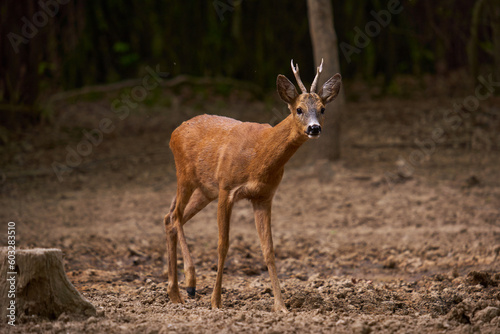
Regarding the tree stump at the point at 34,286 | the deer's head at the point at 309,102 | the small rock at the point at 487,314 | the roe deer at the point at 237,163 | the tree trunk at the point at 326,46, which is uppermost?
the tree trunk at the point at 326,46

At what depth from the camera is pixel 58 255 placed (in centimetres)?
437

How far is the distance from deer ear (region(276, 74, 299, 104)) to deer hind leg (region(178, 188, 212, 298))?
1.39 meters

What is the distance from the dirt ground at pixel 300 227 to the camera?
4.69m

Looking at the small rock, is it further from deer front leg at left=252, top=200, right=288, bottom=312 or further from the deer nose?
the deer nose

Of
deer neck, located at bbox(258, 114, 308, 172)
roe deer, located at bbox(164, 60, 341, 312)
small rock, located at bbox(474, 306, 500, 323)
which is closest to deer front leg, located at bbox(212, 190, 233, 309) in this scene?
roe deer, located at bbox(164, 60, 341, 312)

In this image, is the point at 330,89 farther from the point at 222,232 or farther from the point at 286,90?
the point at 222,232

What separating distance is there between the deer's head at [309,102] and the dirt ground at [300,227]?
1435 mm

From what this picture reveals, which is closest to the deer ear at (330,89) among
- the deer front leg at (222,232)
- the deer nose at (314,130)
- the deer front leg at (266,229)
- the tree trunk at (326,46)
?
the deer nose at (314,130)

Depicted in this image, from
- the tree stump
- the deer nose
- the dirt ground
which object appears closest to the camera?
the tree stump

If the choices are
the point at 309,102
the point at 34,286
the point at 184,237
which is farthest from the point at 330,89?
the point at 34,286

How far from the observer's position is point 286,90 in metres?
4.92

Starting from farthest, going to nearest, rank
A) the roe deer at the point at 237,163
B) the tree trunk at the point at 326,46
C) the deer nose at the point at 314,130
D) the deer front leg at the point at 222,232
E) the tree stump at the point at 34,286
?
the tree trunk at the point at 326,46 < the deer front leg at the point at 222,232 < the roe deer at the point at 237,163 < the deer nose at the point at 314,130 < the tree stump at the point at 34,286

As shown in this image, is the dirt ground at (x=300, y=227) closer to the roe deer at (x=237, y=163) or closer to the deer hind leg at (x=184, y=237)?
the deer hind leg at (x=184, y=237)

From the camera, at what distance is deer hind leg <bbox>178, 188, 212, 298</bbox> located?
18.2 feet
